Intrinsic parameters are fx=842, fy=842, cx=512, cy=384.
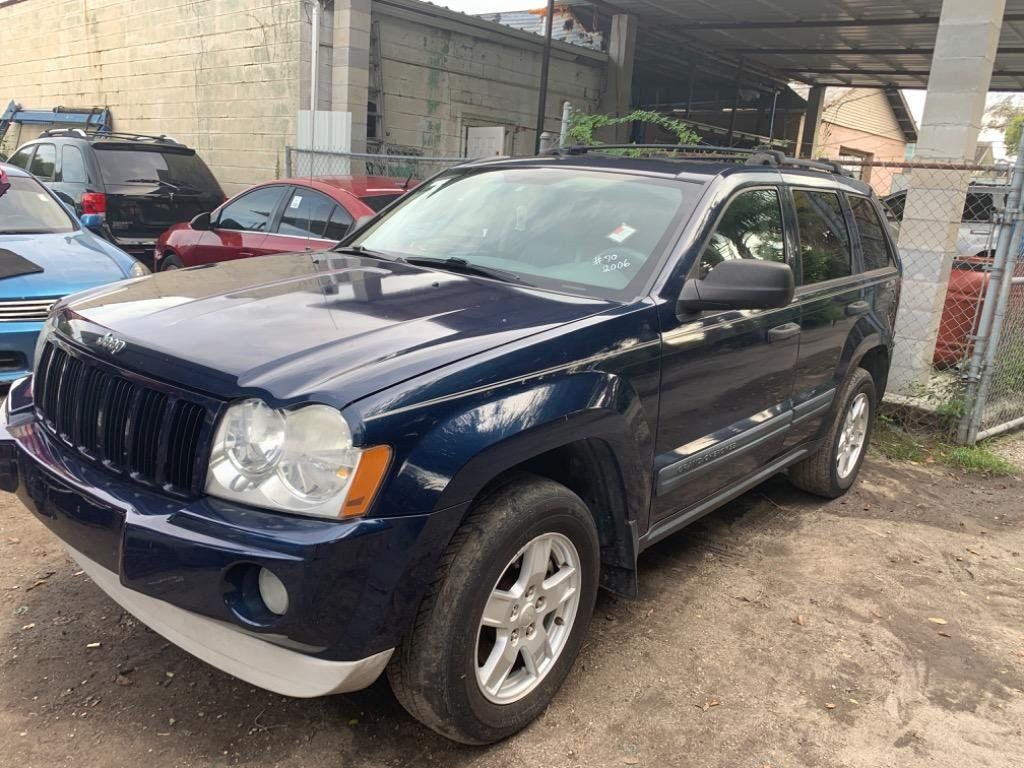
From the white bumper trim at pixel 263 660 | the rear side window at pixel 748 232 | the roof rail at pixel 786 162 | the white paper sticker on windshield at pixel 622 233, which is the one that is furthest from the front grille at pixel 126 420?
the roof rail at pixel 786 162

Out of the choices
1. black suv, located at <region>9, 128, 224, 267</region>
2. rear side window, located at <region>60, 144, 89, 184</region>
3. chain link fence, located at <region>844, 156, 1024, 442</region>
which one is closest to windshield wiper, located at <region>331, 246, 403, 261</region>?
chain link fence, located at <region>844, 156, 1024, 442</region>

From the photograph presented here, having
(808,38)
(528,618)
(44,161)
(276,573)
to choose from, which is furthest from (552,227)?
(808,38)

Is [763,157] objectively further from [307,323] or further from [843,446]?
[307,323]

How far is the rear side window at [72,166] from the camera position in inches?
367

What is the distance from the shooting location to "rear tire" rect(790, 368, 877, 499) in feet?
15.3

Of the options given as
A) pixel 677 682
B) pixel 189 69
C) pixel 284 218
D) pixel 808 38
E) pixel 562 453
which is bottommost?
pixel 677 682

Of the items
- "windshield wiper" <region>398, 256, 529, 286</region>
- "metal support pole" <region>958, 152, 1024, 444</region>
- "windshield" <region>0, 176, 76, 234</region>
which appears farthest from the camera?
"windshield" <region>0, 176, 76, 234</region>

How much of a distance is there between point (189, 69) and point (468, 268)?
1209cm

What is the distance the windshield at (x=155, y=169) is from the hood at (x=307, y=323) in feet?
22.7

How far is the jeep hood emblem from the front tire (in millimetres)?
1131

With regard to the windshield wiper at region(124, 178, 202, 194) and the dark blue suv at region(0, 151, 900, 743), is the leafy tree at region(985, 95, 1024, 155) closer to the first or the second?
→ the windshield wiper at region(124, 178, 202, 194)

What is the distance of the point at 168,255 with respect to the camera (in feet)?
26.4

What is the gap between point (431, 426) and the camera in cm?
219

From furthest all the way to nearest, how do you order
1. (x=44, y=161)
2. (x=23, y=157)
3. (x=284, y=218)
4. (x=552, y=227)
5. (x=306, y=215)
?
(x=23, y=157) → (x=44, y=161) → (x=284, y=218) → (x=306, y=215) → (x=552, y=227)
